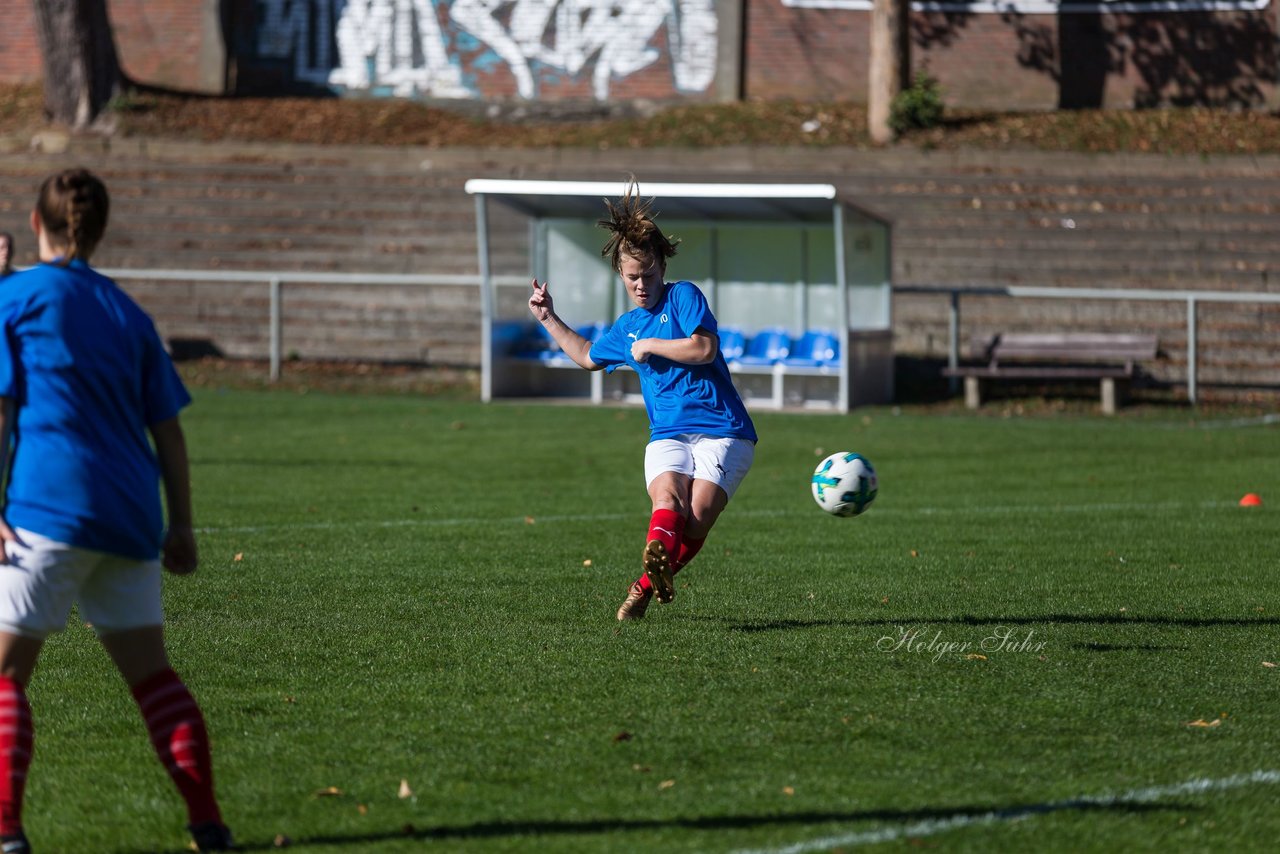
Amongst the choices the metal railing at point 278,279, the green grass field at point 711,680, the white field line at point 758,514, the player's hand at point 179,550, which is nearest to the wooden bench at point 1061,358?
the metal railing at point 278,279

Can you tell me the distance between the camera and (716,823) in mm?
4668

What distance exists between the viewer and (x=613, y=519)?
1159cm

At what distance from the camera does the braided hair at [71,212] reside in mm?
4320

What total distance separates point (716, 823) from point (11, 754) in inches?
74.2

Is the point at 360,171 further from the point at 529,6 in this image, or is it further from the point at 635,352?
the point at 635,352

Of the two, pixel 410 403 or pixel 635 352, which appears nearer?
pixel 635 352

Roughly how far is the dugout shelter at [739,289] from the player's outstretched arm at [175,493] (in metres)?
16.2

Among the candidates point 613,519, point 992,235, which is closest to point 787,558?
point 613,519

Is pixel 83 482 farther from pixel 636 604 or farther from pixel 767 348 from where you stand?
pixel 767 348

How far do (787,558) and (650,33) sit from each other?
23933mm

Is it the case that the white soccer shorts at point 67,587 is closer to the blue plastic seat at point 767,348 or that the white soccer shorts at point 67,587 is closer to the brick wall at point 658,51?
the blue plastic seat at point 767,348

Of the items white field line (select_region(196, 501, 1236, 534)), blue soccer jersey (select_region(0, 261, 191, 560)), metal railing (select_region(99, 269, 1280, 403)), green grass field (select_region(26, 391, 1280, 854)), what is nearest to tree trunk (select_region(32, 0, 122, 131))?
metal railing (select_region(99, 269, 1280, 403))

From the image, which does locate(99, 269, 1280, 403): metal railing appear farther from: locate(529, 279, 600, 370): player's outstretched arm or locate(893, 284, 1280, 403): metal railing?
locate(529, 279, 600, 370): player's outstretched arm

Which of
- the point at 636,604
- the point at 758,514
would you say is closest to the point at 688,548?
the point at 636,604
